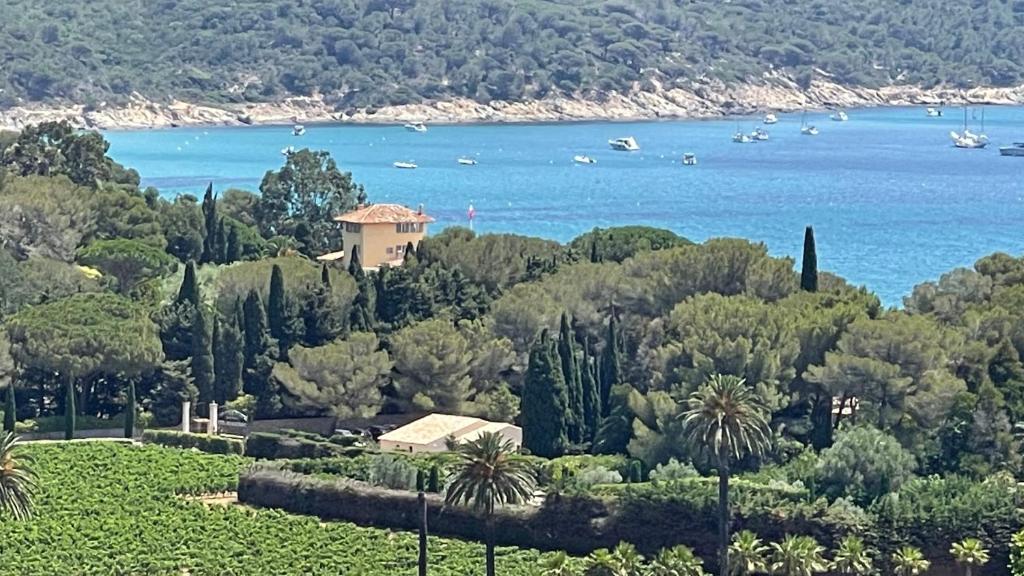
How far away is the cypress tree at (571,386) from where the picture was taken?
7000 cm

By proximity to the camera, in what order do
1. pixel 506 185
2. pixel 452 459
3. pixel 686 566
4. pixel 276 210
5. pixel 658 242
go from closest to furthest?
pixel 686 566
pixel 452 459
pixel 658 242
pixel 276 210
pixel 506 185

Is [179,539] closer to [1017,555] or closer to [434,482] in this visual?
[434,482]

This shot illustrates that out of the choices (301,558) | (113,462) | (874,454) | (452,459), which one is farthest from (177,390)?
(874,454)

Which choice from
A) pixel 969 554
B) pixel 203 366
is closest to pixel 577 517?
pixel 969 554

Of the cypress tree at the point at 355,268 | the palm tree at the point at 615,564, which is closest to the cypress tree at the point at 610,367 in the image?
the cypress tree at the point at 355,268

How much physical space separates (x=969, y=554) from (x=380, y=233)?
42.7 m

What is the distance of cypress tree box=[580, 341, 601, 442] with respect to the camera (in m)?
70.4

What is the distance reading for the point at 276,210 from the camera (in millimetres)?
107000

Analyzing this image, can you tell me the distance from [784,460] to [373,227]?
31.4 metres

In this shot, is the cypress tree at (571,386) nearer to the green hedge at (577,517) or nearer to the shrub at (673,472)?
the shrub at (673,472)

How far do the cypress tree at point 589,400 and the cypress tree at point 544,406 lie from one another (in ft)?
3.61

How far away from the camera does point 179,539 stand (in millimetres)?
58281

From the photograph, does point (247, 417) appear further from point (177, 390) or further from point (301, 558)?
point (301, 558)

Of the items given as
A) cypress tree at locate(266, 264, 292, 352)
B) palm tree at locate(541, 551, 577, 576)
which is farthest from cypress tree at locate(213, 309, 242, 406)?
palm tree at locate(541, 551, 577, 576)
